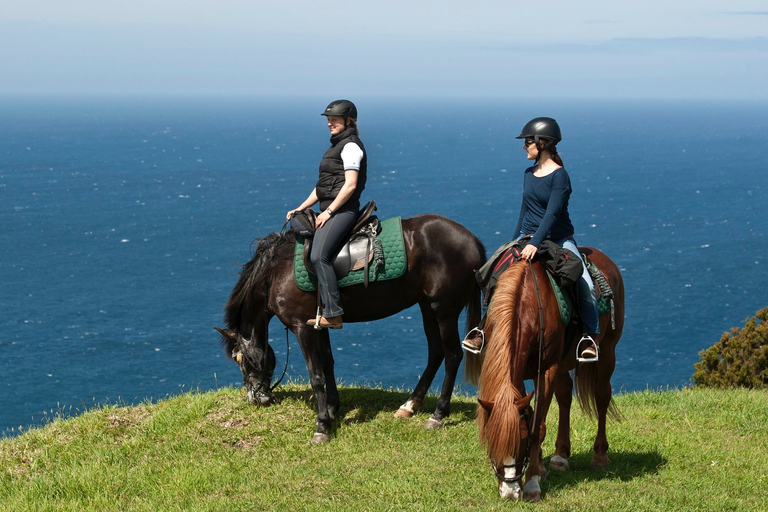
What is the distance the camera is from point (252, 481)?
8836 mm

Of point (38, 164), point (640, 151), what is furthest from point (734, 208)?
point (38, 164)

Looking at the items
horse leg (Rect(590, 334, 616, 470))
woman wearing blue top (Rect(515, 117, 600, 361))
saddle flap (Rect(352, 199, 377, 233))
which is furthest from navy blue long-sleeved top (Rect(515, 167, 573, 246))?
saddle flap (Rect(352, 199, 377, 233))

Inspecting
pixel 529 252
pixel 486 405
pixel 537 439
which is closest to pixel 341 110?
pixel 529 252

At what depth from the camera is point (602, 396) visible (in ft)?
30.7

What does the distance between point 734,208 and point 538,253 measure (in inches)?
4270

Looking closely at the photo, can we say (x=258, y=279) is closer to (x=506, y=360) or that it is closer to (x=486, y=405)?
(x=506, y=360)

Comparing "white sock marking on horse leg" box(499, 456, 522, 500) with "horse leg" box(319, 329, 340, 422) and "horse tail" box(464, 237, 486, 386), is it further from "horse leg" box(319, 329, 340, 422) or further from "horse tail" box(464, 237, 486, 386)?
"horse leg" box(319, 329, 340, 422)

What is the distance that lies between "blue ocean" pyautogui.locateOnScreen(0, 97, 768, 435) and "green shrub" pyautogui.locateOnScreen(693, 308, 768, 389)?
7.16 m

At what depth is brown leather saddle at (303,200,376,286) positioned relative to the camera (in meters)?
10.4

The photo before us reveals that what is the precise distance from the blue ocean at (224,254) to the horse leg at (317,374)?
14.2 ft

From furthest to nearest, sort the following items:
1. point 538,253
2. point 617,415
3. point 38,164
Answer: point 38,164 < point 617,415 < point 538,253

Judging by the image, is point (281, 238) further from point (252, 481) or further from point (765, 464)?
point (765, 464)

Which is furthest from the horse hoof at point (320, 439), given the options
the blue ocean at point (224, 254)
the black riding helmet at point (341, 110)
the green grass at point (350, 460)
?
the blue ocean at point (224, 254)

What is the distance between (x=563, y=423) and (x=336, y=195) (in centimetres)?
409
